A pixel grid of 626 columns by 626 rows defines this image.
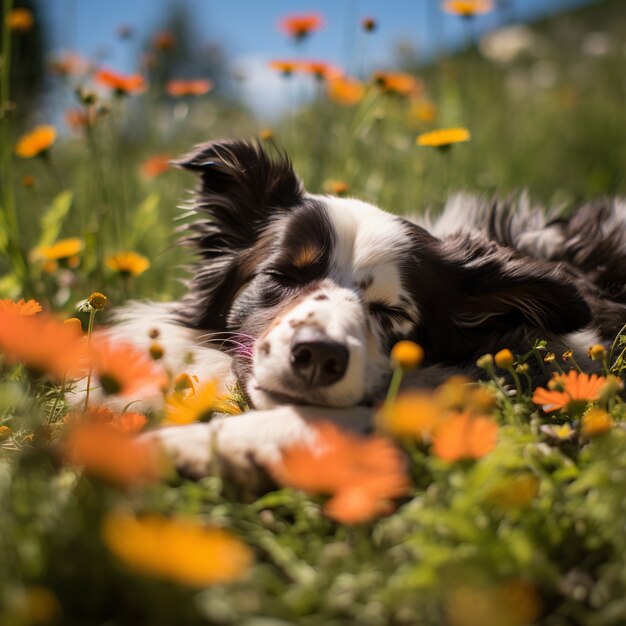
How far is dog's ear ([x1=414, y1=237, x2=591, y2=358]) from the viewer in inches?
104

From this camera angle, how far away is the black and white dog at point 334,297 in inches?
80.3

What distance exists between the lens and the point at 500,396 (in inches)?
70.7

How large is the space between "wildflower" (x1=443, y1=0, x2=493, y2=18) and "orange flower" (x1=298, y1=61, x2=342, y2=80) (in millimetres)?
678

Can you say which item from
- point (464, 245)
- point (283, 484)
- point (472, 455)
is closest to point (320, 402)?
point (283, 484)

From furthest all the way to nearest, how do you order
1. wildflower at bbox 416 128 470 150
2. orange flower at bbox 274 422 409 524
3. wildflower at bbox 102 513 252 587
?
wildflower at bbox 416 128 470 150 < orange flower at bbox 274 422 409 524 < wildflower at bbox 102 513 252 587

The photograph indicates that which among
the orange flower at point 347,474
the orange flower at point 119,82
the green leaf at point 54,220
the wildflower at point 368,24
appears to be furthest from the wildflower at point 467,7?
the orange flower at point 347,474

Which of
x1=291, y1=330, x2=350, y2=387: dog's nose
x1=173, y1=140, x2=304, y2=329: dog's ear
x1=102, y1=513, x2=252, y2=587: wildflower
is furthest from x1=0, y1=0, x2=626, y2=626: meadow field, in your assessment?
x1=173, y1=140, x2=304, y2=329: dog's ear

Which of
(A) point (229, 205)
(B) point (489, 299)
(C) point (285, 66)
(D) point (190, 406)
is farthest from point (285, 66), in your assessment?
(D) point (190, 406)

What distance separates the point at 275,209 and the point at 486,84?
5.37 m

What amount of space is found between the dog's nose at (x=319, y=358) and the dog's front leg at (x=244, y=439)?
0.11m

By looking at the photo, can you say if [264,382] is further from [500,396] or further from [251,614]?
[251,614]

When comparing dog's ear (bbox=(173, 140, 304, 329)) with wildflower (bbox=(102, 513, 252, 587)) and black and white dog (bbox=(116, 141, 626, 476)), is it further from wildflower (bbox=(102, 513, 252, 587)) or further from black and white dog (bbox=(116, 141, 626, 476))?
wildflower (bbox=(102, 513, 252, 587))

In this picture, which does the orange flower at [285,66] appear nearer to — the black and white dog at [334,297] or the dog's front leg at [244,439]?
the black and white dog at [334,297]

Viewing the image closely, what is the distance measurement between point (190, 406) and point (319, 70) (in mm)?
2670
